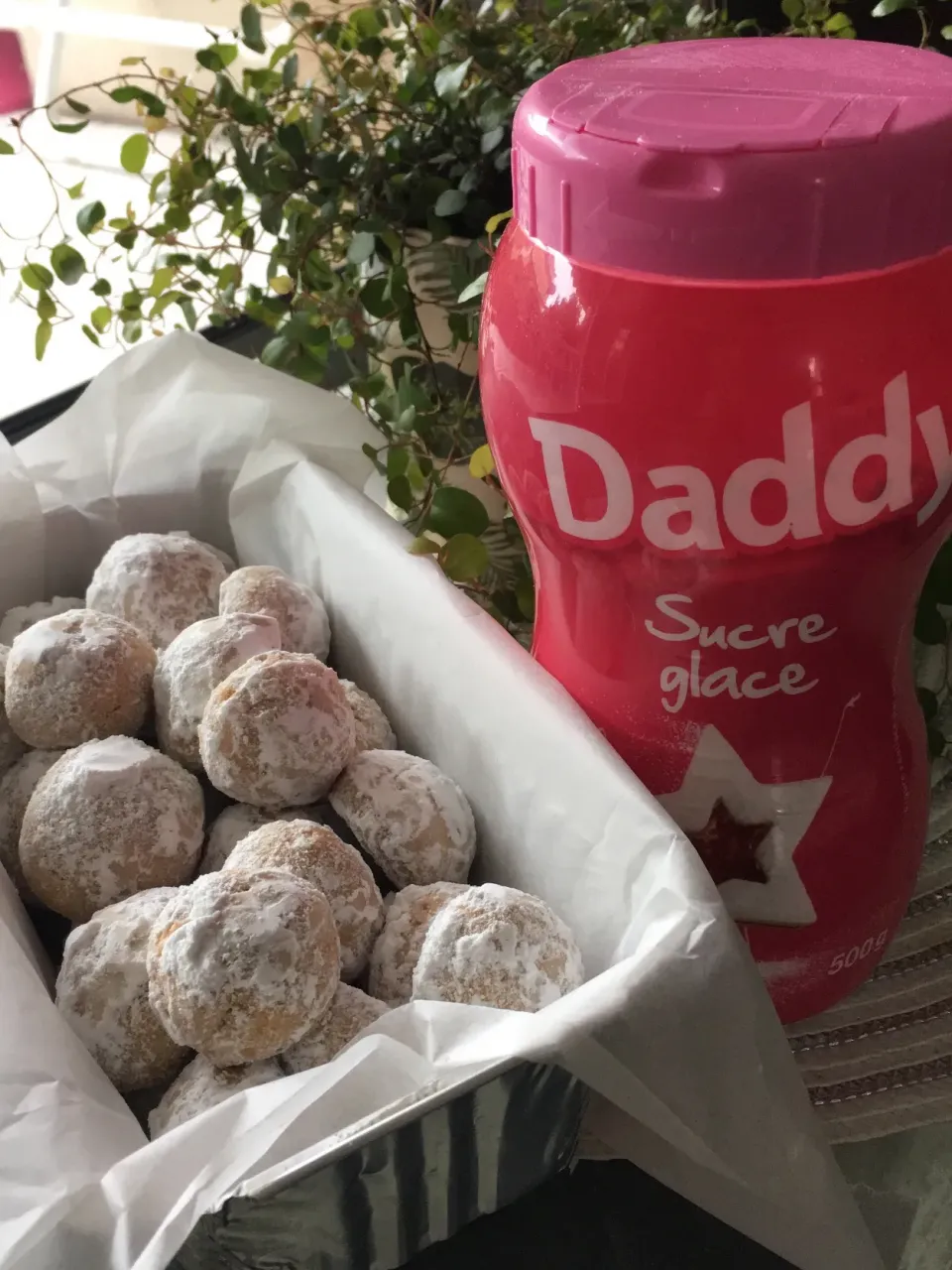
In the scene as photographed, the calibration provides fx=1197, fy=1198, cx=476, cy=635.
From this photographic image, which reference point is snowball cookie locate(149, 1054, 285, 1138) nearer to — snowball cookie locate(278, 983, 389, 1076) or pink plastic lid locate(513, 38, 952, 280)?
snowball cookie locate(278, 983, 389, 1076)

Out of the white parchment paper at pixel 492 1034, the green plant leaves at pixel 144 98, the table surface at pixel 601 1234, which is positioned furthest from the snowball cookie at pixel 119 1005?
the green plant leaves at pixel 144 98

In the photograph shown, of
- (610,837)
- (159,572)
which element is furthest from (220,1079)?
(159,572)

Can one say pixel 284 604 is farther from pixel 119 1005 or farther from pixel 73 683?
pixel 119 1005

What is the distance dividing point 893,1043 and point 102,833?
364mm

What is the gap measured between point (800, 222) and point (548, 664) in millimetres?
229

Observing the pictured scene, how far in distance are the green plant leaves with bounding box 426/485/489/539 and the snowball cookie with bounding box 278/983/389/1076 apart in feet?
0.74

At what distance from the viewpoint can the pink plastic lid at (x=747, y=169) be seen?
0.36 meters

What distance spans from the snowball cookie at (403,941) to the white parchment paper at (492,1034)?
1.9 inches

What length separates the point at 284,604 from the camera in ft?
1.94

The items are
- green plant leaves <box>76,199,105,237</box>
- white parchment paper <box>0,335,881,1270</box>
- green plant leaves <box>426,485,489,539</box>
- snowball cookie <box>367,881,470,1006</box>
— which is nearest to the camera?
white parchment paper <box>0,335,881,1270</box>

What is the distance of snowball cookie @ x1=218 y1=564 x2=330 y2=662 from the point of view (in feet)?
1.93

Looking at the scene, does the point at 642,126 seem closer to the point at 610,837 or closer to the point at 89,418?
the point at 610,837

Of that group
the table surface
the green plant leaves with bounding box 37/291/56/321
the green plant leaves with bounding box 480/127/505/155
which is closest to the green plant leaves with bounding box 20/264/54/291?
the green plant leaves with bounding box 37/291/56/321

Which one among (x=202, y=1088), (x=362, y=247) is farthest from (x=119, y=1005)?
(x=362, y=247)
